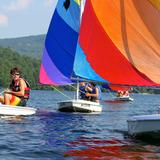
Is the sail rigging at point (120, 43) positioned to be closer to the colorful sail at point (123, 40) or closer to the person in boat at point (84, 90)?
the colorful sail at point (123, 40)

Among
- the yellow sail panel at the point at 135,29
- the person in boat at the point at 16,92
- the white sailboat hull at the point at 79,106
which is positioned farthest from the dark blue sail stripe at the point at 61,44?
the yellow sail panel at the point at 135,29

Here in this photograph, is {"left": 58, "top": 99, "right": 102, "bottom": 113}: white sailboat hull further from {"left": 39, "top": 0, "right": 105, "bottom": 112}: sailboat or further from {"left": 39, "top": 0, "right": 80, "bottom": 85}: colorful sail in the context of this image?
{"left": 39, "top": 0, "right": 80, "bottom": 85}: colorful sail

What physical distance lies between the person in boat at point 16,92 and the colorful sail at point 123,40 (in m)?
5.91

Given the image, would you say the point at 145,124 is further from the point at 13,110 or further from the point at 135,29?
the point at 13,110

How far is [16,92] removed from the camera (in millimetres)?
22828

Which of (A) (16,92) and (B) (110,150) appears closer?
(B) (110,150)

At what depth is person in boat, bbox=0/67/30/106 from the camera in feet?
74.2

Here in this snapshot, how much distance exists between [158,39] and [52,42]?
21020 mm

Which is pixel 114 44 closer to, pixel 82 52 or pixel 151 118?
pixel 82 52

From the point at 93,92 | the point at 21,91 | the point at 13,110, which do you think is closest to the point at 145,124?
Result: the point at 21,91

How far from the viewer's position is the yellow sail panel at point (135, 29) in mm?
15508

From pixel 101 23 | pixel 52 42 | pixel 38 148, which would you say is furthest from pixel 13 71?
pixel 52 42

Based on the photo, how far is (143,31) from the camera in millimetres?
15891

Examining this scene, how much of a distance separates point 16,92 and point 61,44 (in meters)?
12.4
